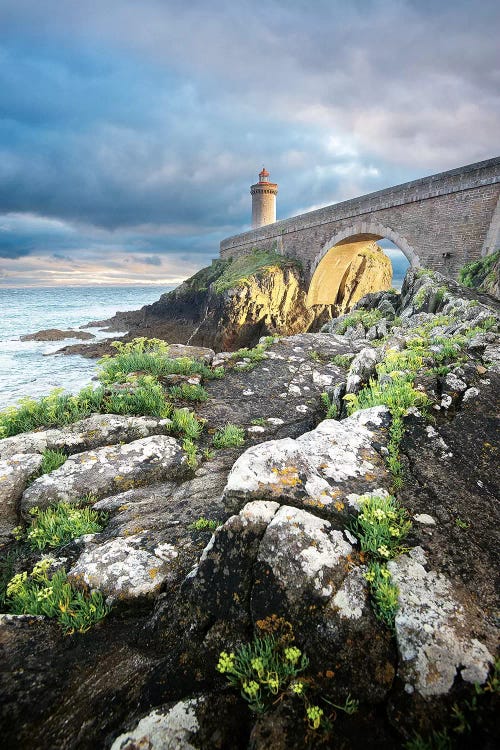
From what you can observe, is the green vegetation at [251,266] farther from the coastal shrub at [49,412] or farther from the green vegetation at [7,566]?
the green vegetation at [7,566]

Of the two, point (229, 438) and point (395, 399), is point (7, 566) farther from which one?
point (395, 399)

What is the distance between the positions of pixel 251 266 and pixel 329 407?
33.9m

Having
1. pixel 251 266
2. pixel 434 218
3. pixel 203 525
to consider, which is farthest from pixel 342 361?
pixel 251 266

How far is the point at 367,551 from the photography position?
2.62 meters

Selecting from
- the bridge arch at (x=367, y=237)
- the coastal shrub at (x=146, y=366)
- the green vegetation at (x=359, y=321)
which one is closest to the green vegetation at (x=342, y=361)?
the coastal shrub at (x=146, y=366)

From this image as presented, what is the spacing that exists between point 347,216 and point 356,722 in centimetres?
2985

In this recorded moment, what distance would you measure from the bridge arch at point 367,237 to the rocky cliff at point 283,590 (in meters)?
19.3

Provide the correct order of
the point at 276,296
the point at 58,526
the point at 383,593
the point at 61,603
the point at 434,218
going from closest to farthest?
1. the point at 383,593
2. the point at 61,603
3. the point at 58,526
4. the point at 434,218
5. the point at 276,296

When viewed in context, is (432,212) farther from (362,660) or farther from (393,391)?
(362,660)

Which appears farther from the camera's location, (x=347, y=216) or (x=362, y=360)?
(x=347, y=216)

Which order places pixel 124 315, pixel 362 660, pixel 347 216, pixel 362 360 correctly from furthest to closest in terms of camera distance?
1. pixel 124 315
2. pixel 347 216
3. pixel 362 360
4. pixel 362 660

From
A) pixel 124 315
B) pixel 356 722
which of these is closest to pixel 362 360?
pixel 356 722

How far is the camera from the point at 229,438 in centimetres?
546

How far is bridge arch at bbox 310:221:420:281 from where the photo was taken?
70.2ft
